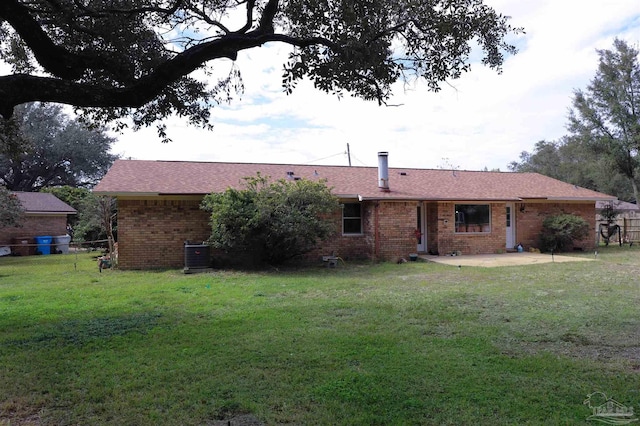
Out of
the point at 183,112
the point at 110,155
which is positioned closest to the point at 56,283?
the point at 183,112

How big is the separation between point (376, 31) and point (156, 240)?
38.5 ft

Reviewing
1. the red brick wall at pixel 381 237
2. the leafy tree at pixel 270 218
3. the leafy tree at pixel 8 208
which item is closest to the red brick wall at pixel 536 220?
the red brick wall at pixel 381 237

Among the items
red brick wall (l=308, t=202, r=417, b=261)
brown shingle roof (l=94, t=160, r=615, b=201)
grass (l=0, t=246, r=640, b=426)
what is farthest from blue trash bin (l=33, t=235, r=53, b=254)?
red brick wall (l=308, t=202, r=417, b=261)

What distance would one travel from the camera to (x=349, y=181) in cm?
1886

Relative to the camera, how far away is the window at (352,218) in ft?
56.7

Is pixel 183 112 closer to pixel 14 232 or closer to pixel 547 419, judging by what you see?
pixel 547 419

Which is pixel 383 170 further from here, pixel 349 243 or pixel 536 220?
pixel 536 220

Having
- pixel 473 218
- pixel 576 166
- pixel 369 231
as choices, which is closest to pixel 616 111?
pixel 576 166

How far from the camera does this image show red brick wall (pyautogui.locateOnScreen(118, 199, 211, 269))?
14766 millimetres

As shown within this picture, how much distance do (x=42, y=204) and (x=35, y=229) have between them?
5.50ft

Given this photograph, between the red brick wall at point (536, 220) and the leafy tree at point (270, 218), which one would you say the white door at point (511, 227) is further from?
the leafy tree at point (270, 218)

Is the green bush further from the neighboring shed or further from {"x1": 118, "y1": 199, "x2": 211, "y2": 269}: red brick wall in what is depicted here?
the neighboring shed
